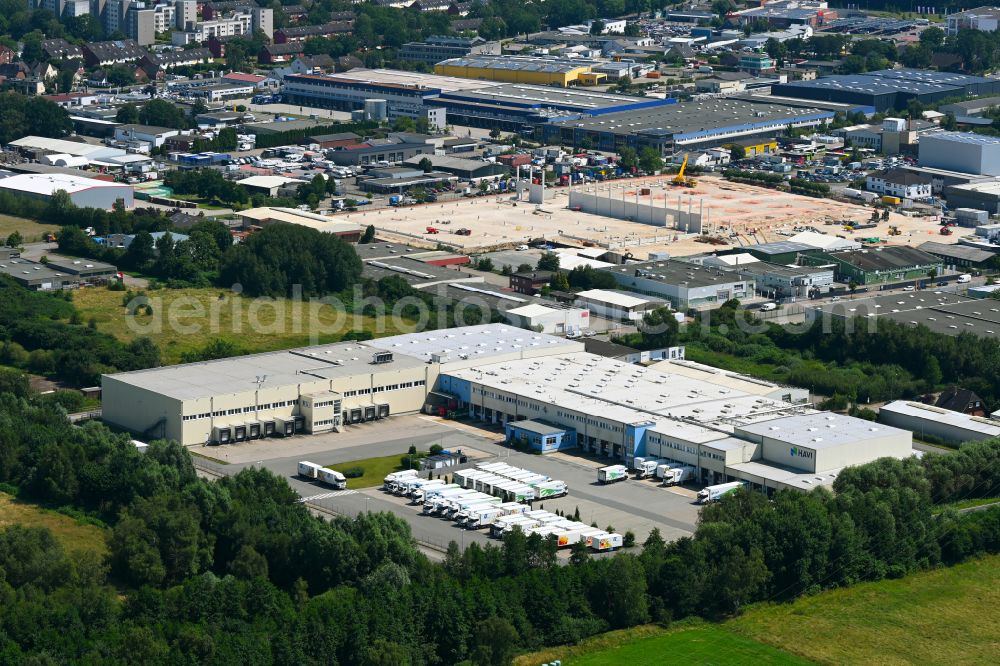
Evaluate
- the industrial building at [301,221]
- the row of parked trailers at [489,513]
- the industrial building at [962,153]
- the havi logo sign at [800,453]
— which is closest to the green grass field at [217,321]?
the industrial building at [301,221]

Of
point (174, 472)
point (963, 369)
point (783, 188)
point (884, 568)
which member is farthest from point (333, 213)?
point (884, 568)

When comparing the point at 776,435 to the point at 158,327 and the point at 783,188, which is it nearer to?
the point at 158,327

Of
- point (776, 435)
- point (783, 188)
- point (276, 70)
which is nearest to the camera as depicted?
point (776, 435)

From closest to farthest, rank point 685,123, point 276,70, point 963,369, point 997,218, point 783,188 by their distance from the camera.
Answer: point 963,369
point 997,218
point 783,188
point 685,123
point 276,70

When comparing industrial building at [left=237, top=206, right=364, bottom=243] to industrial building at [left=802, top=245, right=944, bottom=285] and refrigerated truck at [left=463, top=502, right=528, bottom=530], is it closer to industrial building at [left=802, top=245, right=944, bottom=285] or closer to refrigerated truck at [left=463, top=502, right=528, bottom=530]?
industrial building at [left=802, top=245, right=944, bottom=285]

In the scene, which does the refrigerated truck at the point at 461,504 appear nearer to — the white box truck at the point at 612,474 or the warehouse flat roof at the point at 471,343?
the white box truck at the point at 612,474

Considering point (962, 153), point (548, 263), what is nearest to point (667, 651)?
point (548, 263)

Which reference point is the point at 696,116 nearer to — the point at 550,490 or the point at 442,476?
the point at 442,476
